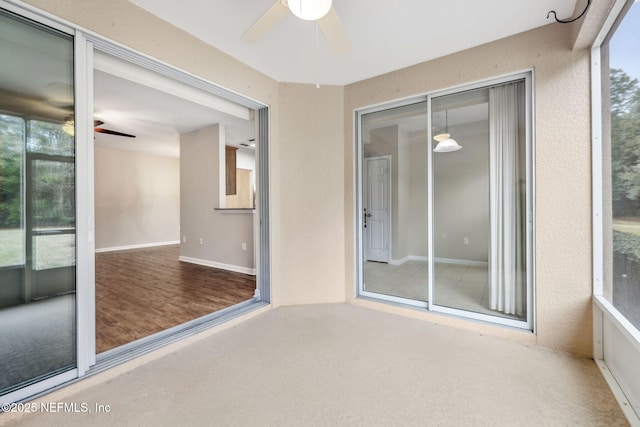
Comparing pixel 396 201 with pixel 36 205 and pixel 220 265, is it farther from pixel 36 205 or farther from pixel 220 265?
pixel 220 265

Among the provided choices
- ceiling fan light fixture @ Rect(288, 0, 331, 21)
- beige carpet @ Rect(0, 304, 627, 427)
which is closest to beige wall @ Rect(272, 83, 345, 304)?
beige carpet @ Rect(0, 304, 627, 427)

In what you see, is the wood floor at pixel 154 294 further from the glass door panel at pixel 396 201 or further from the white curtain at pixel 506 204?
the white curtain at pixel 506 204

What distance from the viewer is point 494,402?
1.57 m

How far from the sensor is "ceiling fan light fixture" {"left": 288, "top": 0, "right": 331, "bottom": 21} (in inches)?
52.1

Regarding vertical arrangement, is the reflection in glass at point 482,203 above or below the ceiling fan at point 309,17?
below

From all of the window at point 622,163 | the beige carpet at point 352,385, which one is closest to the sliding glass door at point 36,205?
→ the beige carpet at point 352,385

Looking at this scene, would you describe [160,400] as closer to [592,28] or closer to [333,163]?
[333,163]

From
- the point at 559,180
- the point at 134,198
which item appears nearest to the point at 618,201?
the point at 559,180

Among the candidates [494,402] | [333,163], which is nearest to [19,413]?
[494,402]

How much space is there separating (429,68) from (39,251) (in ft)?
11.2

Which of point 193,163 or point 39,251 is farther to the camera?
point 193,163

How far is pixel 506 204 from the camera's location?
2.47 m

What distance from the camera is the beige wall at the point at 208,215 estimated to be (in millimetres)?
4617

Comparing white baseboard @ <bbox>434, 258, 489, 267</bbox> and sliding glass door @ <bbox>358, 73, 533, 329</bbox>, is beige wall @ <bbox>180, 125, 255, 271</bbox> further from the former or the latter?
white baseboard @ <bbox>434, 258, 489, 267</bbox>
